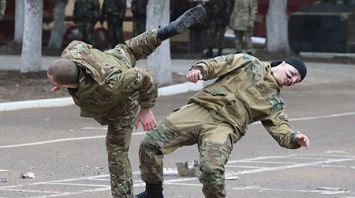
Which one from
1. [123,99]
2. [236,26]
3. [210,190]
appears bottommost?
[236,26]

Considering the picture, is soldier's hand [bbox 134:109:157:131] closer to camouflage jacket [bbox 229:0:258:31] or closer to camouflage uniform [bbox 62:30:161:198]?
camouflage uniform [bbox 62:30:161:198]

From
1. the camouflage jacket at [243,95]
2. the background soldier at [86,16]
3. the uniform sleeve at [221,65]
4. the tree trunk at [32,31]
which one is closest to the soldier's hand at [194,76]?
the uniform sleeve at [221,65]

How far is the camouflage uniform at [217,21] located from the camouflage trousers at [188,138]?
15.8m

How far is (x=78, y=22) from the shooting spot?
22141 millimetres

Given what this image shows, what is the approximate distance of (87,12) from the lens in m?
21.9

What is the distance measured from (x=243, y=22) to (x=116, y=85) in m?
15.2

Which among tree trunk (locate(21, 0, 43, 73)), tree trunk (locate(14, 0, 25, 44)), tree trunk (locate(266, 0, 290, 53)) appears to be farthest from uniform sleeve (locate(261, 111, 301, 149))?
tree trunk (locate(14, 0, 25, 44))

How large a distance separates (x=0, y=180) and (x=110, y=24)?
14.4 meters

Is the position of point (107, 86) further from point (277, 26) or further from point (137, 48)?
point (277, 26)

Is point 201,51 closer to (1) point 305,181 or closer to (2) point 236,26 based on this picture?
(2) point 236,26

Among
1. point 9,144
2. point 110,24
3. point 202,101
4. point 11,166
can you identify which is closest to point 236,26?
point 110,24

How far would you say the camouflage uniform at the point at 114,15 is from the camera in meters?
23.0

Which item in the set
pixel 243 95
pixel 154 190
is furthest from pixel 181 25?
pixel 154 190

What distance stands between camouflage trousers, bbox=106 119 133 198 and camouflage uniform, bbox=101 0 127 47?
1594 cm
